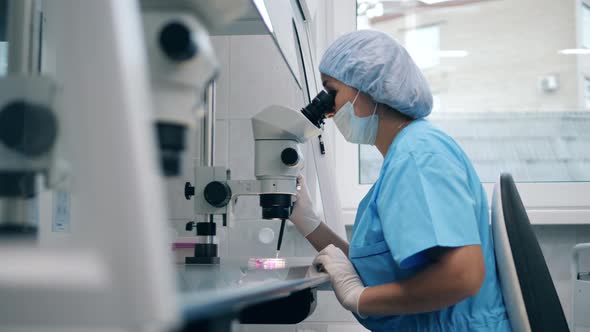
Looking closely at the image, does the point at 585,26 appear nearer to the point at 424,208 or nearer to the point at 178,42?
the point at 424,208

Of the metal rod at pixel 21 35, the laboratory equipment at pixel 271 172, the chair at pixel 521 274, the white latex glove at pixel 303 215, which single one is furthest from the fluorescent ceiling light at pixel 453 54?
the metal rod at pixel 21 35

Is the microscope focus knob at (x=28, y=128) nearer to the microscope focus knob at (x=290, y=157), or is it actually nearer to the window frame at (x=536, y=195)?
the microscope focus knob at (x=290, y=157)

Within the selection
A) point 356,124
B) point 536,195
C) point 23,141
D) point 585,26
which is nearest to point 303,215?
point 356,124

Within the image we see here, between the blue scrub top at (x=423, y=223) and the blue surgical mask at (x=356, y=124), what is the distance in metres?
0.12

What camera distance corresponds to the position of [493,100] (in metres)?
2.77

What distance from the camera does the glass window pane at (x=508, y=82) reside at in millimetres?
2719

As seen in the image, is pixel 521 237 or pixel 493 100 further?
pixel 493 100

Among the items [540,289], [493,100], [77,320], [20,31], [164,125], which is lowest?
[540,289]

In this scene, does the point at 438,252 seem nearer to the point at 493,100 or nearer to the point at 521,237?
the point at 521,237

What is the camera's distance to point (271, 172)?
1550 mm

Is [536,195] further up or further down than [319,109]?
further down

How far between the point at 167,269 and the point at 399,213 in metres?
0.93

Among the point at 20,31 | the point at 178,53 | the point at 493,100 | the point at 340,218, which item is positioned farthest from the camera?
the point at 493,100

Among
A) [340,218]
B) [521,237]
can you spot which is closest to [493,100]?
Result: [340,218]
